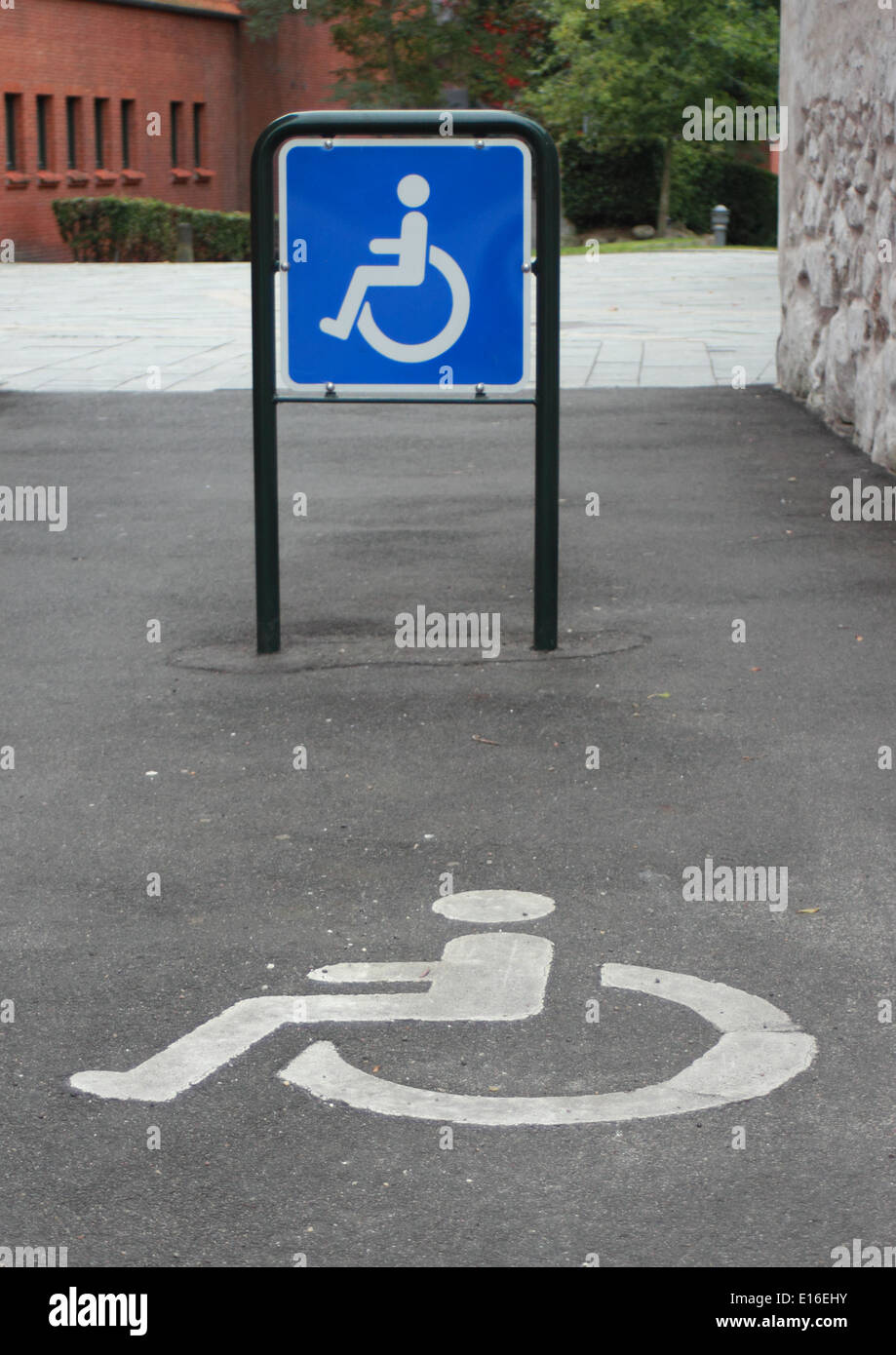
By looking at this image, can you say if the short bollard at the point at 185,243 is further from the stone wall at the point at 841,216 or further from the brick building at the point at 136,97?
the stone wall at the point at 841,216

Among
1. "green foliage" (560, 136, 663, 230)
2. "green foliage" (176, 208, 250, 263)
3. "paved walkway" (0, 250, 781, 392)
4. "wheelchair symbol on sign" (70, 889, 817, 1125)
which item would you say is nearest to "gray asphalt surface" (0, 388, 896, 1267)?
"wheelchair symbol on sign" (70, 889, 817, 1125)

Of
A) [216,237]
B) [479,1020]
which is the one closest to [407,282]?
[479,1020]

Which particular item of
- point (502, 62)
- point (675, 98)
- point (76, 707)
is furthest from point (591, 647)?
point (502, 62)

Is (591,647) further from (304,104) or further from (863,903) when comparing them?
(304,104)

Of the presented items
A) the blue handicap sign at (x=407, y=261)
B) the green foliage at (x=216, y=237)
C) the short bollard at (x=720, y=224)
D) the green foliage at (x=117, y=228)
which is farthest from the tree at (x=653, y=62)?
the blue handicap sign at (x=407, y=261)

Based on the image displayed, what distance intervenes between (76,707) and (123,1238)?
11.9 feet

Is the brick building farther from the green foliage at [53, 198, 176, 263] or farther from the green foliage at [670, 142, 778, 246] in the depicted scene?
the green foliage at [670, 142, 778, 246]

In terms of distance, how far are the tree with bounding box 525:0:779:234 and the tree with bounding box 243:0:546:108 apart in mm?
9789

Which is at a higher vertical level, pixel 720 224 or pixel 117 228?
pixel 720 224

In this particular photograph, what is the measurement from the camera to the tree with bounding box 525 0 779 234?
4681 centimetres

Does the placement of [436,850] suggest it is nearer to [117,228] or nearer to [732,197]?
[117,228]

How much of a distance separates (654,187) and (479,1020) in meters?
47.2

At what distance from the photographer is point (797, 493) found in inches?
420

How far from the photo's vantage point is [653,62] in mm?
46656
